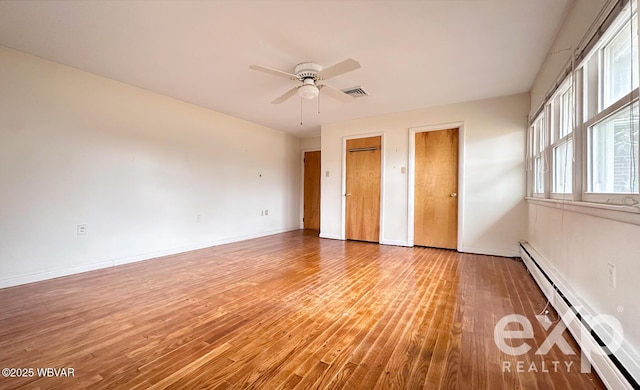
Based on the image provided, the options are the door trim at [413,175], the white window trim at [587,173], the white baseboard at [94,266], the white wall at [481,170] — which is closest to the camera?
the white window trim at [587,173]

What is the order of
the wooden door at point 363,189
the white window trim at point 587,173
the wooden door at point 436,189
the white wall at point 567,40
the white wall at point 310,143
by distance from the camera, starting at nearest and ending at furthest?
1. the white window trim at point 587,173
2. the white wall at point 567,40
3. the wooden door at point 436,189
4. the wooden door at point 363,189
5. the white wall at point 310,143

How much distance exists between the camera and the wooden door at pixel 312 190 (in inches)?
262

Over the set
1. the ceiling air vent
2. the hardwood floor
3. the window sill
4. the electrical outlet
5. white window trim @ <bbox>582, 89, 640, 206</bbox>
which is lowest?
the hardwood floor

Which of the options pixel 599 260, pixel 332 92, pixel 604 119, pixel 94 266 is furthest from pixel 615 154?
pixel 94 266

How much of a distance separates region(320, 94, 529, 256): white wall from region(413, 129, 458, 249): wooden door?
17 centimetres

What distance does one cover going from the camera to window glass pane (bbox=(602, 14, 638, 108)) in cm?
133

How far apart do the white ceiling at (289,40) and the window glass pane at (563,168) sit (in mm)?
1050

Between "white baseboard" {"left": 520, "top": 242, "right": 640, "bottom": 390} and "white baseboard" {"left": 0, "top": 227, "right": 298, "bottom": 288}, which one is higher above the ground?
"white baseboard" {"left": 520, "top": 242, "right": 640, "bottom": 390}

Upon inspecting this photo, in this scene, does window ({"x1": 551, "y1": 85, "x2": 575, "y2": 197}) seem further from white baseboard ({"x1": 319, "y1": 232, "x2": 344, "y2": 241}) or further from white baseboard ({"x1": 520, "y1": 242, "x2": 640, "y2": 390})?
white baseboard ({"x1": 319, "y1": 232, "x2": 344, "y2": 241})

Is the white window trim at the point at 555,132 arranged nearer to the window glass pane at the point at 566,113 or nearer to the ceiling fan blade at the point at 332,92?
the window glass pane at the point at 566,113

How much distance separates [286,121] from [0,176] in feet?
13.0

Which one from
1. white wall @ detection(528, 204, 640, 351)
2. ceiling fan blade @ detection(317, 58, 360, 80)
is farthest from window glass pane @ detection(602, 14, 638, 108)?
ceiling fan blade @ detection(317, 58, 360, 80)

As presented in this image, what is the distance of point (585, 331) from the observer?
152cm

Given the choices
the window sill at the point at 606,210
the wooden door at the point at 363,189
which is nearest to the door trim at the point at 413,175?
the wooden door at the point at 363,189
